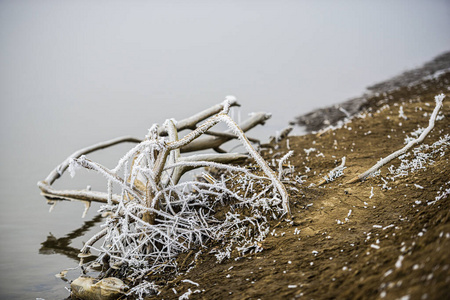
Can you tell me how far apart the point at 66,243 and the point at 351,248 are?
3780 mm

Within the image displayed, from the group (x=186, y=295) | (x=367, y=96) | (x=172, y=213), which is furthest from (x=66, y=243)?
(x=367, y=96)

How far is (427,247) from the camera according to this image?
1910 millimetres

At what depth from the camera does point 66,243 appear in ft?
16.5

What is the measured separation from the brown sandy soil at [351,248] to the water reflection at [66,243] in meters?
2.20

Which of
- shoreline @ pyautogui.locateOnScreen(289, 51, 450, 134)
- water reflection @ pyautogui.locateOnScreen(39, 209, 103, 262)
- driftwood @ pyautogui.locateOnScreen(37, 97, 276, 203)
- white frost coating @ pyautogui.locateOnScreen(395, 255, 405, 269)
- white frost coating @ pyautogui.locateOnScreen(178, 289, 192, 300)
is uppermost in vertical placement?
driftwood @ pyautogui.locateOnScreen(37, 97, 276, 203)

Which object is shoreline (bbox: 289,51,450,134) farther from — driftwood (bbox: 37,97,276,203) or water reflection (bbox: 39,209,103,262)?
water reflection (bbox: 39,209,103,262)

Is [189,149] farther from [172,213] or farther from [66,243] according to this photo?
[66,243]

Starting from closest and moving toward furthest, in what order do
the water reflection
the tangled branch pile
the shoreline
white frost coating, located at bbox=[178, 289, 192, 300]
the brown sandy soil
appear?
1. the brown sandy soil
2. white frost coating, located at bbox=[178, 289, 192, 300]
3. the tangled branch pile
4. the water reflection
5. the shoreline

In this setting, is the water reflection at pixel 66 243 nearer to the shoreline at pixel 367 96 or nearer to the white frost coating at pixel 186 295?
the white frost coating at pixel 186 295

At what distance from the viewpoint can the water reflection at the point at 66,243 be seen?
4.75 metres

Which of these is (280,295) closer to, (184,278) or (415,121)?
(184,278)

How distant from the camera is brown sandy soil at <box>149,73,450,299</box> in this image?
1.82 meters

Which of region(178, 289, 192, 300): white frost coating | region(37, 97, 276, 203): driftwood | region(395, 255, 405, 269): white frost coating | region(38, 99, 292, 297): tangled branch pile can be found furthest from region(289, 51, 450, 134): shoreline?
region(395, 255, 405, 269): white frost coating

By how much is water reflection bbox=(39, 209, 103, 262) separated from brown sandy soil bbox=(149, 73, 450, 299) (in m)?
2.20
